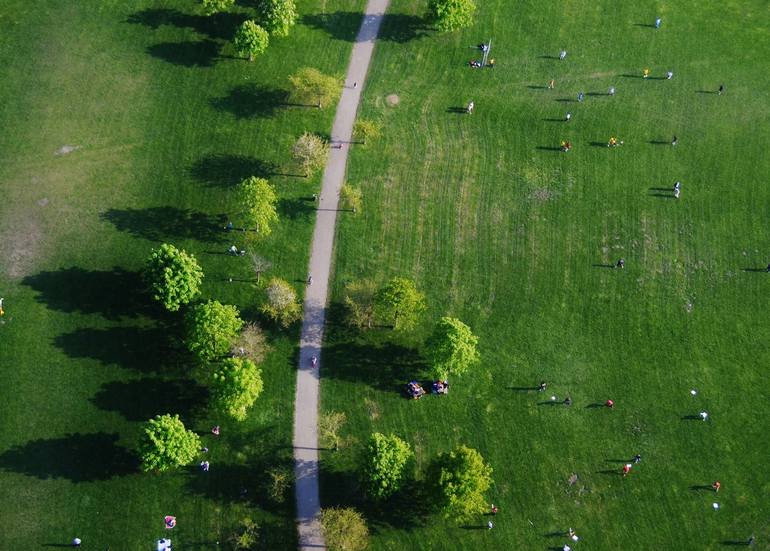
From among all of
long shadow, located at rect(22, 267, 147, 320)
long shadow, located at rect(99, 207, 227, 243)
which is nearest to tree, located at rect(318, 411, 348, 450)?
long shadow, located at rect(22, 267, 147, 320)

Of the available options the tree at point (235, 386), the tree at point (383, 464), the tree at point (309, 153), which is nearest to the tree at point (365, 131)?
the tree at point (309, 153)

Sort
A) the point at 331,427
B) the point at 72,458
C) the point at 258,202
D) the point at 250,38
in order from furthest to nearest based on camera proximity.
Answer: the point at 250,38 → the point at 258,202 → the point at 331,427 → the point at 72,458

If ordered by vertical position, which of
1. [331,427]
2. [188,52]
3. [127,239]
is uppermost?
[188,52]

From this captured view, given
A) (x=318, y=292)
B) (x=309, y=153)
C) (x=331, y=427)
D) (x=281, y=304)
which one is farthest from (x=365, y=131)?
(x=331, y=427)

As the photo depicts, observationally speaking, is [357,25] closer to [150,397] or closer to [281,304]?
[281,304]

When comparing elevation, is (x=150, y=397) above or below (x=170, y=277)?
below

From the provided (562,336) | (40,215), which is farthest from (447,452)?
(40,215)

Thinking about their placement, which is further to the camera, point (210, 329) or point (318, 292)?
point (318, 292)
